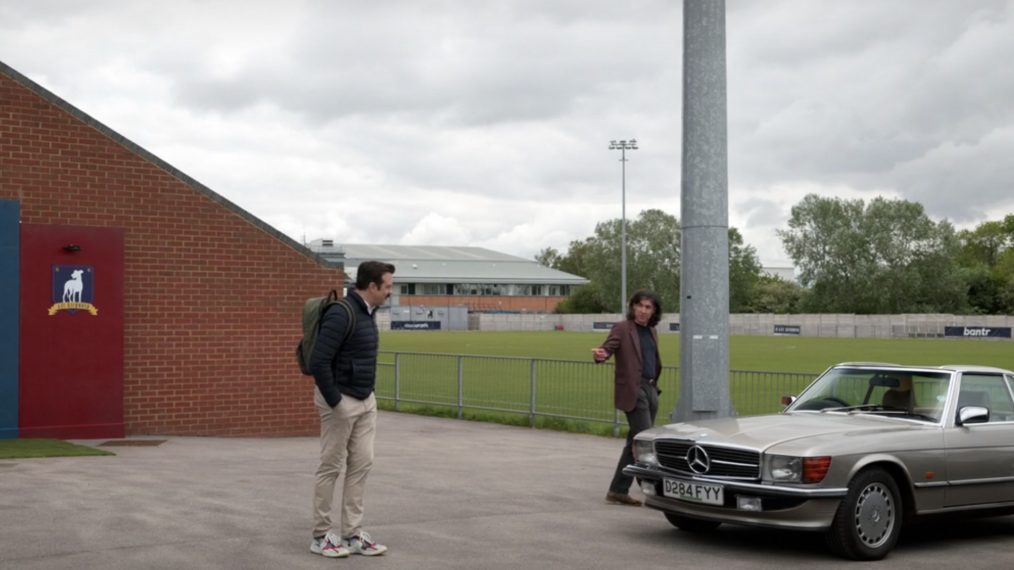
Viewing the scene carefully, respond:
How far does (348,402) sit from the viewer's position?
7359 mm

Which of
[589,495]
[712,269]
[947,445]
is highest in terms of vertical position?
[712,269]

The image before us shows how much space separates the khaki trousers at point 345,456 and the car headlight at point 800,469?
2.62 meters

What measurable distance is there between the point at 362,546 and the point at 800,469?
111 inches

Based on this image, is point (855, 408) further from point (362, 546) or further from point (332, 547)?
point (332, 547)

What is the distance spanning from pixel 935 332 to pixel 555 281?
57.5m

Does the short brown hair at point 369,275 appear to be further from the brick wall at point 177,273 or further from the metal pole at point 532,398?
the metal pole at point 532,398

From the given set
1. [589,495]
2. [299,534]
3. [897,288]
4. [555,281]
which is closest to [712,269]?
[589,495]

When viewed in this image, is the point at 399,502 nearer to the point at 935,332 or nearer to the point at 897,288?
the point at 935,332

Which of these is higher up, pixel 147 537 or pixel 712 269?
pixel 712 269

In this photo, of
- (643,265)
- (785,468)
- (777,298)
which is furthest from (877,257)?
(785,468)

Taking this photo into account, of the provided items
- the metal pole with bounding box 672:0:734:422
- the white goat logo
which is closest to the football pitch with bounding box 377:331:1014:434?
the metal pole with bounding box 672:0:734:422

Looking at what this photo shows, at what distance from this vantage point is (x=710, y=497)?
7910mm

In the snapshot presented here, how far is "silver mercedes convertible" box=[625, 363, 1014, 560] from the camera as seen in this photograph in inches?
299

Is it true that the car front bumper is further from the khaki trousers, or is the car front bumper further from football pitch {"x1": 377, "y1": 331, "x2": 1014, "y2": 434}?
football pitch {"x1": 377, "y1": 331, "x2": 1014, "y2": 434}
